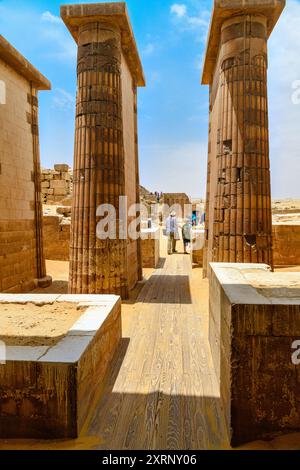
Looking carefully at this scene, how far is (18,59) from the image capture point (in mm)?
7516

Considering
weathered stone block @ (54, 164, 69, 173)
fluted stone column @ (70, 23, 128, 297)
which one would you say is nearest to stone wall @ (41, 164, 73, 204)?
weathered stone block @ (54, 164, 69, 173)

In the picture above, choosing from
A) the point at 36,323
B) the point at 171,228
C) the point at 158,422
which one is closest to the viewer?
the point at 158,422

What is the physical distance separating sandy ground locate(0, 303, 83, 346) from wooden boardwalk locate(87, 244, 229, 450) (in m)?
0.81

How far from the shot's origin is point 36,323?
3.61 m

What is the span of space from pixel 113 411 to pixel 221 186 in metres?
5.18

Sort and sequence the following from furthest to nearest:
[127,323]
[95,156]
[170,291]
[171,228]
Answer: [171,228] → [170,291] → [95,156] → [127,323]

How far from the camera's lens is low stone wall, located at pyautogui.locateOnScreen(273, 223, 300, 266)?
10.4 m

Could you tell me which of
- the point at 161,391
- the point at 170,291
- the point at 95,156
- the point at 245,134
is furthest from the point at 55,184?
the point at 161,391

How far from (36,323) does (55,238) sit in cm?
895

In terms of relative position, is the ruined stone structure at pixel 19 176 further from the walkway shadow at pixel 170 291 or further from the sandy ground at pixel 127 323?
the walkway shadow at pixel 170 291

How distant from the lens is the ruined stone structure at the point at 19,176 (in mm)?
7332

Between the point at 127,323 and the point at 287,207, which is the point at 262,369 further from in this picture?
the point at 287,207

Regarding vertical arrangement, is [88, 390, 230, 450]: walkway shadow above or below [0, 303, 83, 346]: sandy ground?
below

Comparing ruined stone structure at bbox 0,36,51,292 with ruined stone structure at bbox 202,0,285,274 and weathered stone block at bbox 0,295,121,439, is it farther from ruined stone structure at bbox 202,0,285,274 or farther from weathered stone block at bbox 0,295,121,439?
weathered stone block at bbox 0,295,121,439
